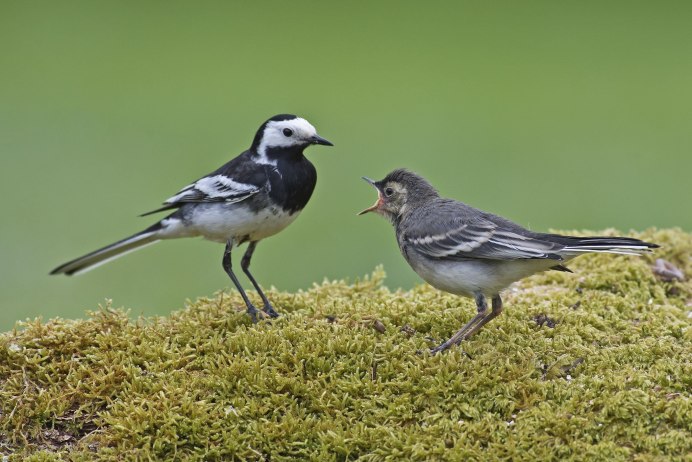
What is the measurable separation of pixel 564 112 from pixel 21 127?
1009 cm

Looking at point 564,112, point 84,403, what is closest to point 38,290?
point 84,403

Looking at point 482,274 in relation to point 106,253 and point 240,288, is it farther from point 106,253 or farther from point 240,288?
point 106,253

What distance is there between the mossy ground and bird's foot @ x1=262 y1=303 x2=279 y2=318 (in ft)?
0.91

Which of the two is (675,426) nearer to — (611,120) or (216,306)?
(216,306)

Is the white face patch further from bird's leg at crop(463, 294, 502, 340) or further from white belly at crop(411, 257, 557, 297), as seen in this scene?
bird's leg at crop(463, 294, 502, 340)

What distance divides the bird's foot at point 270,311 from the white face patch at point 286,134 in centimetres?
119

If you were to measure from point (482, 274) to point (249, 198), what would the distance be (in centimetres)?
207

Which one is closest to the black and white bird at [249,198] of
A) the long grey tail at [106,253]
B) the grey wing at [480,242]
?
the long grey tail at [106,253]

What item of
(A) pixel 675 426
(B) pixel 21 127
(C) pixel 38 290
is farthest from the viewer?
(B) pixel 21 127

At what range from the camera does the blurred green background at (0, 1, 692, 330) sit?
11586 millimetres

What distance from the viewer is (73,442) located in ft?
16.7

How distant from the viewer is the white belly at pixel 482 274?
5.96m

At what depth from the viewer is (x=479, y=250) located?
19.7ft

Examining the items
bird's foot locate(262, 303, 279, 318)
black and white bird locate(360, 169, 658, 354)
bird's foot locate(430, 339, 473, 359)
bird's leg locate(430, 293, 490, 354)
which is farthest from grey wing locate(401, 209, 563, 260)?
bird's foot locate(262, 303, 279, 318)
